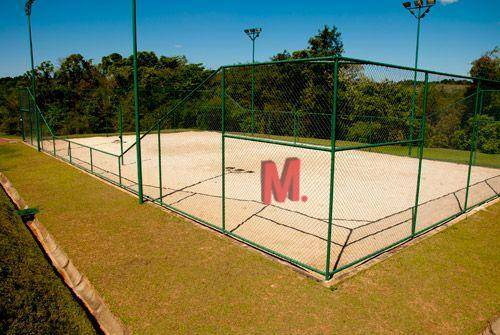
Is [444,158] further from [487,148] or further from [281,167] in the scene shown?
[281,167]

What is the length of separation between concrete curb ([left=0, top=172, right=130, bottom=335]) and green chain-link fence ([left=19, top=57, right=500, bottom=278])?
94.1 inches

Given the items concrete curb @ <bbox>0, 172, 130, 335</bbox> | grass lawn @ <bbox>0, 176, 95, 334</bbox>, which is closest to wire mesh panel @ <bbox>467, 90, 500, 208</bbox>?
concrete curb @ <bbox>0, 172, 130, 335</bbox>

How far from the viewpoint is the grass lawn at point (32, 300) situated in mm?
3080

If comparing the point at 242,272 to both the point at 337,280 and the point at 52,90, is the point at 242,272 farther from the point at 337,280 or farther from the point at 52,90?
the point at 52,90

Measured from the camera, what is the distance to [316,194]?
30.4ft

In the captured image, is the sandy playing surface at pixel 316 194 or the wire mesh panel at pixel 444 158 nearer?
the sandy playing surface at pixel 316 194

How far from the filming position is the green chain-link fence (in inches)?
235

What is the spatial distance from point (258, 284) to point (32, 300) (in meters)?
2.49

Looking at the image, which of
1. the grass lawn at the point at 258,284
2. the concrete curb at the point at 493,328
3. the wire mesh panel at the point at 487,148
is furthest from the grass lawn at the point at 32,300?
the wire mesh panel at the point at 487,148

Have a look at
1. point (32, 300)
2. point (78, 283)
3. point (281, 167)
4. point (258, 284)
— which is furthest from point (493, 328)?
point (281, 167)

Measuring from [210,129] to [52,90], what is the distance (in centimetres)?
1486

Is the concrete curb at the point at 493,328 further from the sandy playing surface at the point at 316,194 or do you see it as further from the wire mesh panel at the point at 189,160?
the wire mesh panel at the point at 189,160

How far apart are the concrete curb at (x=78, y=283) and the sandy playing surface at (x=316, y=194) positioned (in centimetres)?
257

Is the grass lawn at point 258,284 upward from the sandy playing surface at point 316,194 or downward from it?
downward
